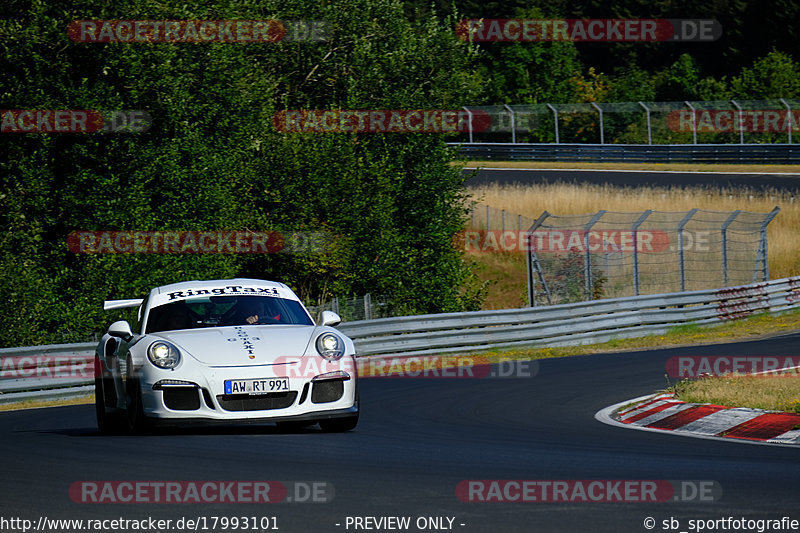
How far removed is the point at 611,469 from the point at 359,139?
2487 cm

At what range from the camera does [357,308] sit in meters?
26.9

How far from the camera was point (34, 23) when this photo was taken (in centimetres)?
2470

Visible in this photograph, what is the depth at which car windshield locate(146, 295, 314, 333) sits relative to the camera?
1088 cm

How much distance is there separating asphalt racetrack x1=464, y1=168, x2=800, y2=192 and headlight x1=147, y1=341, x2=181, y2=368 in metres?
33.6

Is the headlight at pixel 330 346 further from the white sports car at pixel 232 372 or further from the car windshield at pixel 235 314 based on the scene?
the car windshield at pixel 235 314

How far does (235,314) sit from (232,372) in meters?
1.51

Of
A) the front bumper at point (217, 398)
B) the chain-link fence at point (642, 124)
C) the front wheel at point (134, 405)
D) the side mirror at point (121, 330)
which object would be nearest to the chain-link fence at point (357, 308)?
the side mirror at point (121, 330)

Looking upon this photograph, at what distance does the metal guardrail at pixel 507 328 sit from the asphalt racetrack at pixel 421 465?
148 inches

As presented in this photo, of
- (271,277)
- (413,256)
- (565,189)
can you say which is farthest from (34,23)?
(565,189)

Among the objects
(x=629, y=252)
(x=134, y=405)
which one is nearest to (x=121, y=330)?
(x=134, y=405)

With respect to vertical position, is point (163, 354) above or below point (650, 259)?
above

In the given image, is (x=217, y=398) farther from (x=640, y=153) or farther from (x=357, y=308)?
(x=640, y=153)

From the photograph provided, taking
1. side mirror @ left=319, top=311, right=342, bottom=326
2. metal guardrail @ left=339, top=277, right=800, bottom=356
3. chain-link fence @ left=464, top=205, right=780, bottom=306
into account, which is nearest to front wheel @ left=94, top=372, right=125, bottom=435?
side mirror @ left=319, top=311, right=342, bottom=326

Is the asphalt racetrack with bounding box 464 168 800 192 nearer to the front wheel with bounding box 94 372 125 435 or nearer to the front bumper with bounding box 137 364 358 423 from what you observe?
the front wheel with bounding box 94 372 125 435
